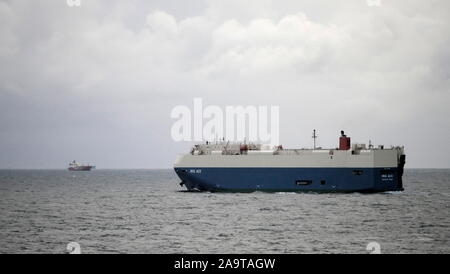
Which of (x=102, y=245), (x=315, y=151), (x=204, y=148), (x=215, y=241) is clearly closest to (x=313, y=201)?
(x=315, y=151)

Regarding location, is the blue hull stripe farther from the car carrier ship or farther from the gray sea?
the gray sea

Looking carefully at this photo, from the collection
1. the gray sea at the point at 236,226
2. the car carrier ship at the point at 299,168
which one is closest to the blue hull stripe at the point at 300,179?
the car carrier ship at the point at 299,168

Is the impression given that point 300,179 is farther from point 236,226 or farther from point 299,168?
point 236,226

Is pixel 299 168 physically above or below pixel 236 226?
above

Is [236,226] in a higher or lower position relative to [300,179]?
lower

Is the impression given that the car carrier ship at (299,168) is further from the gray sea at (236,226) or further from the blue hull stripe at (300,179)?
the gray sea at (236,226)

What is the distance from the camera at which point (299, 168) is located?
55781 millimetres

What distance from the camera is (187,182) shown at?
6094 centimetres

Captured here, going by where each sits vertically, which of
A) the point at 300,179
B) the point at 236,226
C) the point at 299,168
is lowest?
the point at 236,226

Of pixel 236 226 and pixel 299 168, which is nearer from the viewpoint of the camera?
pixel 236 226

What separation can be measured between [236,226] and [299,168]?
66.7 ft

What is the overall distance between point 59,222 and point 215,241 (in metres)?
15.2

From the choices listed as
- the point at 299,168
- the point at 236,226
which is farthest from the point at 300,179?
the point at 236,226
